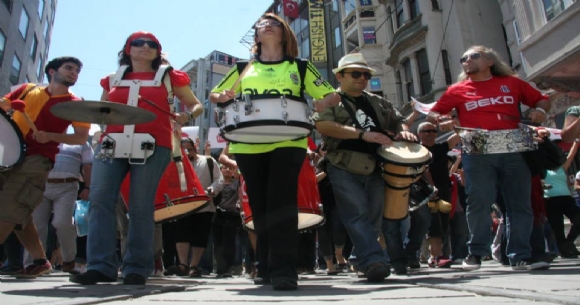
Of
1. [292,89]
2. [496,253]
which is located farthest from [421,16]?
[292,89]

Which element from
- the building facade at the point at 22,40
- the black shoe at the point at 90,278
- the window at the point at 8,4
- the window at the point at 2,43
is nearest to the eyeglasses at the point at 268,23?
the black shoe at the point at 90,278

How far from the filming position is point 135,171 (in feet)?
11.1

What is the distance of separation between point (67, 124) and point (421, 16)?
20752 millimetres

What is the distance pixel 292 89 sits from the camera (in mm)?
3141

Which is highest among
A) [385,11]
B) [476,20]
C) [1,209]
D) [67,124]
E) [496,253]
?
[385,11]

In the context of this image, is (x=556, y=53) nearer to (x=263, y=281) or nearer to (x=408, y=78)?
(x=408, y=78)

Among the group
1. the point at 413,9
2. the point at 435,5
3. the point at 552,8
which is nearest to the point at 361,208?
the point at 552,8

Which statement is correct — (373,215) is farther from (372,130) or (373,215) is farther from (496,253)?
(496,253)

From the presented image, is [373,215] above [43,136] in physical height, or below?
below

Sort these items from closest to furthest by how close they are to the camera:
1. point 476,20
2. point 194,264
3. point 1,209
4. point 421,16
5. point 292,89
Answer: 1. point 292,89
2. point 1,209
3. point 194,264
4. point 476,20
5. point 421,16

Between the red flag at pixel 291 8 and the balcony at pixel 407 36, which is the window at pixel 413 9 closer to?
the balcony at pixel 407 36

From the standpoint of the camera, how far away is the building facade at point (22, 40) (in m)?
23.5

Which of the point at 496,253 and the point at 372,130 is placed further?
the point at 496,253

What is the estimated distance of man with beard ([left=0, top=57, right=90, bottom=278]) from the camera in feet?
12.8
